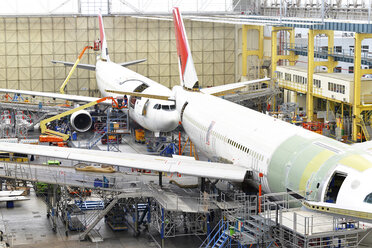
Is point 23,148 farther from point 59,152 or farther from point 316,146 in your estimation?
point 316,146

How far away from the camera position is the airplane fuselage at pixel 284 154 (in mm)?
24750

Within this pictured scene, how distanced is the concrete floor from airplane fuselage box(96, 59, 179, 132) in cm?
1294

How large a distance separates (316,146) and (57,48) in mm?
48035

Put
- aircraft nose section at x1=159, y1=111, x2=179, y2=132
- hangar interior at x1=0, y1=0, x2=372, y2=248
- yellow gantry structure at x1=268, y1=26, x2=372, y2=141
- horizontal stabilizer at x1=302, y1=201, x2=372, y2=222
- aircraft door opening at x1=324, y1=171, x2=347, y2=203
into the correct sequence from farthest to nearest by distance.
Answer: yellow gantry structure at x1=268, y1=26, x2=372, y2=141 → aircraft nose section at x1=159, y1=111, x2=179, y2=132 → hangar interior at x1=0, y1=0, x2=372, y2=248 → aircraft door opening at x1=324, y1=171, x2=347, y2=203 → horizontal stabilizer at x1=302, y1=201, x2=372, y2=222

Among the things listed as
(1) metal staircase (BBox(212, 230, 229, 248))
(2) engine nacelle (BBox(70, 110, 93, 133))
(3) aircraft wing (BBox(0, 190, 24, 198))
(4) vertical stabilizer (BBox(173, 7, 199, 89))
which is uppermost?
(4) vertical stabilizer (BBox(173, 7, 199, 89))

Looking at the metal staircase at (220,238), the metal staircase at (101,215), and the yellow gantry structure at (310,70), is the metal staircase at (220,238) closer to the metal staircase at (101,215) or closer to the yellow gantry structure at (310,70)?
the metal staircase at (101,215)

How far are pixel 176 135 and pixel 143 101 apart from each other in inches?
308

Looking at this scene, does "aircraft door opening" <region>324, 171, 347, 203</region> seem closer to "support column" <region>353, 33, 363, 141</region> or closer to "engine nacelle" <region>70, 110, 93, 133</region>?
"support column" <region>353, 33, 363, 141</region>

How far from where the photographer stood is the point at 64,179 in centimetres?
3394

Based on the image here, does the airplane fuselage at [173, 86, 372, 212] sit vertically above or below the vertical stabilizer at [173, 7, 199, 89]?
below

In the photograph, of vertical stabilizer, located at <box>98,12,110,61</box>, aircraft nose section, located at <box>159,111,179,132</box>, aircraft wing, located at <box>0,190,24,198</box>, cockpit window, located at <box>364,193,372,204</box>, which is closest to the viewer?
cockpit window, located at <box>364,193,372,204</box>

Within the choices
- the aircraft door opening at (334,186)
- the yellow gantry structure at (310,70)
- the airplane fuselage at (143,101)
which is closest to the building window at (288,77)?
the yellow gantry structure at (310,70)

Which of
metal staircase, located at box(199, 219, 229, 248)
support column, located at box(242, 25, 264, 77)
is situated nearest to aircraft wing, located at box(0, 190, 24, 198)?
metal staircase, located at box(199, 219, 229, 248)

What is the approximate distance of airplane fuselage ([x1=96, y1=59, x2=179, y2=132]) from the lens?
156ft
